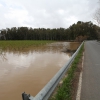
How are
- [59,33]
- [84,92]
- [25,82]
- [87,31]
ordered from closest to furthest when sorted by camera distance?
[84,92], [25,82], [87,31], [59,33]

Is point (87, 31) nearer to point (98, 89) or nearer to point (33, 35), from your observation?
point (33, 35)

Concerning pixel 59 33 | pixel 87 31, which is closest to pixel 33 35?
pixel 59 33

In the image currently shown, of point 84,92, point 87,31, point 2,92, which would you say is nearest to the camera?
point 84,92

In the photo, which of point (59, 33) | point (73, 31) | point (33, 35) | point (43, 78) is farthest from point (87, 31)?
point (43, 78)

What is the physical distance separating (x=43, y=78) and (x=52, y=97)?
3.65 meters

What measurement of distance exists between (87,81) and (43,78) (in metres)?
2.72

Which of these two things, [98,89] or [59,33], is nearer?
[98,89]

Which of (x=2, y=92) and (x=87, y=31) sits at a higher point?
(x=87, y=31)

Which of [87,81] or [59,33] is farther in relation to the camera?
[59,33]

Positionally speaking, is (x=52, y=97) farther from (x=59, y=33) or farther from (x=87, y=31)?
(x=59, y=33)

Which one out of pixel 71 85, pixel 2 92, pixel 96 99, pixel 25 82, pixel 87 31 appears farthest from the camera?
pixel 87 31

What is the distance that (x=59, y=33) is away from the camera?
404 feet

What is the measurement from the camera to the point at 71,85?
603 centimetres

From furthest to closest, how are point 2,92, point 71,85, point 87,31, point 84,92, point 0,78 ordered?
point 87,31 → point 0,78 → point 2,92 → point 71,85 → point 84,92
